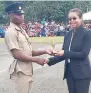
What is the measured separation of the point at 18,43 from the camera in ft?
17.7

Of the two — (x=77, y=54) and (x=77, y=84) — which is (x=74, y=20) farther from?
(x=77, y=84)

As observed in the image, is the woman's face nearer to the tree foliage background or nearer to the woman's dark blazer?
the woman's dark blazer

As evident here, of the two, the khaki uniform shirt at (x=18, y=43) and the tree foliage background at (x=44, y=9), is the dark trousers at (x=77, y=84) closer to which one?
the khaki uniform shirt at (x=18, y=43)

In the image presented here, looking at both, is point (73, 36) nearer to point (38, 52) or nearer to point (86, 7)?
point (38, 52)

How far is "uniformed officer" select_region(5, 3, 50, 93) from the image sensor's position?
17.7 feet

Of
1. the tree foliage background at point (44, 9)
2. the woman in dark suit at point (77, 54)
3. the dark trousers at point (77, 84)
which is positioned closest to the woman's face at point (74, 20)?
the woman in dark suit at point (77, 54)

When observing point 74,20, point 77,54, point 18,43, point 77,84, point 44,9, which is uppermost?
point 74,20

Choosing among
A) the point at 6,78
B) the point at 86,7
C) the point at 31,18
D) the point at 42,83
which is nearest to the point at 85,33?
the point at 42,83

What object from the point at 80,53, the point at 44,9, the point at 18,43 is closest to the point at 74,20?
the point at 80,53

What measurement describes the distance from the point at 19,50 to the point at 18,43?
11cm

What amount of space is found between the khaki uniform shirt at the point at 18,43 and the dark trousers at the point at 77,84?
613 millimetres

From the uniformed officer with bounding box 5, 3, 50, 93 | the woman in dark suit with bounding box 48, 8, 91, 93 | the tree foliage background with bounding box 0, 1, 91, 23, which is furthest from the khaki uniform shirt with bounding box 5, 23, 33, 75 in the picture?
the tree foliage background with bounding box 0, 1, 91, 23

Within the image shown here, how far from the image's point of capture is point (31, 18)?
52.7m

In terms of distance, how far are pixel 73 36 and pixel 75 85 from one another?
746 mm
